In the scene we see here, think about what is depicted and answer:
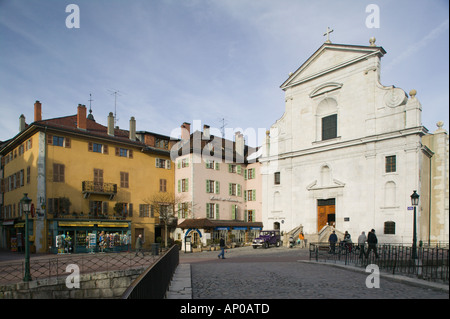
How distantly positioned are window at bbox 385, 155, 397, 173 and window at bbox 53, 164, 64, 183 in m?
30.4

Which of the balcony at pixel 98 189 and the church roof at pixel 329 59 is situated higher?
the church roof at pixel 329 59

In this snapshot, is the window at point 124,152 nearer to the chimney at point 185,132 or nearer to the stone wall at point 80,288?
the chimney at point 185,132

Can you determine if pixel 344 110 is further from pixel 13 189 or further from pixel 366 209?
pixel 13 189

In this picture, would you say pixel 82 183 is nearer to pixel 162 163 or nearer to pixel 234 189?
pixel 162 163

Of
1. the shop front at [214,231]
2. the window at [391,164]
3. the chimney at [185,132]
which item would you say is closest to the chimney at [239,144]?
the chimney at [185,132]

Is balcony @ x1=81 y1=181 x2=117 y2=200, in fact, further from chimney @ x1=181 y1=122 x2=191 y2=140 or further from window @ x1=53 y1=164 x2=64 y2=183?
chimney @ x1=181 y1=122 x2=191 y2=140

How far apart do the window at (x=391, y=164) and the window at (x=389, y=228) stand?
4.67m

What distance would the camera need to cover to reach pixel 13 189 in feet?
132

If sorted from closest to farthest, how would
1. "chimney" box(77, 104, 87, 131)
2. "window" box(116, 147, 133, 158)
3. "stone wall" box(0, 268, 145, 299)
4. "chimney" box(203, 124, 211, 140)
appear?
"stone wall" box(0, 268, 145, 299), "chimney" box(77, 104, 87, 131), "window" box(116, 147, 133, 158), "chimney" box(203, 124, 211, 140)

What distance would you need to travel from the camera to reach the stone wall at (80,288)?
15477 mm

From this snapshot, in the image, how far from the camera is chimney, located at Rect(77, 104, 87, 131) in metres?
37.2

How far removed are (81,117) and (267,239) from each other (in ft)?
74.7

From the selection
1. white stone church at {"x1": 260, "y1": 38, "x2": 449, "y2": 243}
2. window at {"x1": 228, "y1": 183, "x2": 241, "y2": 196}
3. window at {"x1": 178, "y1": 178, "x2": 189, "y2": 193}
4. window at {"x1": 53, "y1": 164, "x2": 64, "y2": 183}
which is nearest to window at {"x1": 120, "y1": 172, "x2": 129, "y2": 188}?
window at {"x1": 53, "y1": 164, "x2": 64, "y2": 183}

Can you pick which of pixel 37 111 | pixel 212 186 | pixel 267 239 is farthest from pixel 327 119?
pixel 37 111
